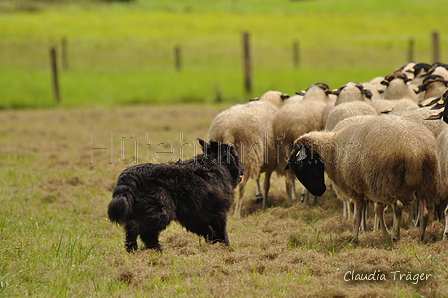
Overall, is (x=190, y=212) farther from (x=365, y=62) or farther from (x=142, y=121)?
(x=365, y=62)

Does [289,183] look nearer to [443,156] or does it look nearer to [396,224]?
[396,224]

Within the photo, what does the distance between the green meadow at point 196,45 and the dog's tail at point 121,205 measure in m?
14.1

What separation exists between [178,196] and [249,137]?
8.08 ft

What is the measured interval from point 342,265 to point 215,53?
87.1ft

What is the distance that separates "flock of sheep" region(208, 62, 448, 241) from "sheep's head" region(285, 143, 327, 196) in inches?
0.4

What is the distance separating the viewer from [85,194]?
8.17 metres

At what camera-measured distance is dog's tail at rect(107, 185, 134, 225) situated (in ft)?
16.9

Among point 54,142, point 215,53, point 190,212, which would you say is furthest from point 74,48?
point 190,212

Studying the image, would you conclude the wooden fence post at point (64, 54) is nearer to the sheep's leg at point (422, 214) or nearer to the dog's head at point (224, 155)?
the dog's head at point (224, 155)

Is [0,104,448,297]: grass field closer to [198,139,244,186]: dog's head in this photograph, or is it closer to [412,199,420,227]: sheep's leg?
[412,199,420,227]: sheep's leg

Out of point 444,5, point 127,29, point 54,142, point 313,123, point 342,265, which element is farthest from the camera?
point 444,5

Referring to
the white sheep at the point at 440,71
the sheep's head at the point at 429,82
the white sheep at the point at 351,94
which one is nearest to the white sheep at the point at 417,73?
the white sheep at the point at 440,71

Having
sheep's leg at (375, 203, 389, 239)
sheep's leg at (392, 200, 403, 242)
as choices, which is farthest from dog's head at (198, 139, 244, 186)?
sheep's leg at (392, 200, 403, 242)

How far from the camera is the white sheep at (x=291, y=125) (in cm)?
801
